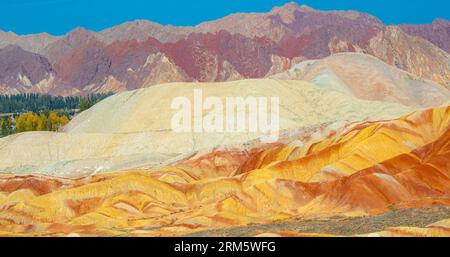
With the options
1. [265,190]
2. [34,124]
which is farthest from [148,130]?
[34,124]

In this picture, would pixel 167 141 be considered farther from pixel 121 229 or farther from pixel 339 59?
pixel 339 59

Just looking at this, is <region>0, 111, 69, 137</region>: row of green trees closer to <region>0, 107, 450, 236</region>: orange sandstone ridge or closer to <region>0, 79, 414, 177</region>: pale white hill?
<region>0, 79, 414, 177</region>: pale white hill

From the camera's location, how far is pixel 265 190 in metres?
57.1

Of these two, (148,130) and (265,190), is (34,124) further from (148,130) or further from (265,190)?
(265,190)

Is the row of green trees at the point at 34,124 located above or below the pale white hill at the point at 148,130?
above

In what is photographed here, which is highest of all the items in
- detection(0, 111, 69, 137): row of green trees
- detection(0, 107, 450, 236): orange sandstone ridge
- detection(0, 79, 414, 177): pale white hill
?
detection(0, 111, 69, 137): row of green trees

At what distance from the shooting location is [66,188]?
212 ft

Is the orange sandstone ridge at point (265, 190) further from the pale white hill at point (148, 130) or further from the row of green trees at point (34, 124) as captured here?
the row of green trees at point (34, 124)

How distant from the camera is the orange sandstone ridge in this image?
50469 mm

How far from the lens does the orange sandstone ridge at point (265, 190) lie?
50469 mm

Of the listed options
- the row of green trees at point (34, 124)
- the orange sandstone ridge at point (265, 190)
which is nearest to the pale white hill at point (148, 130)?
the orange sandstone ridge at point (265, 190)

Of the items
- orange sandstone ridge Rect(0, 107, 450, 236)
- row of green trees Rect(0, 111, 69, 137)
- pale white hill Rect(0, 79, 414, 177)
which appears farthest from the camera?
row of green trees Rect(0, 111, 69, 137)

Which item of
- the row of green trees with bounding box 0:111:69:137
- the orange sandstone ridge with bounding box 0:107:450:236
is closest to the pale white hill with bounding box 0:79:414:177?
the orange sandstone ridge with bounding box 0:107:450:236
